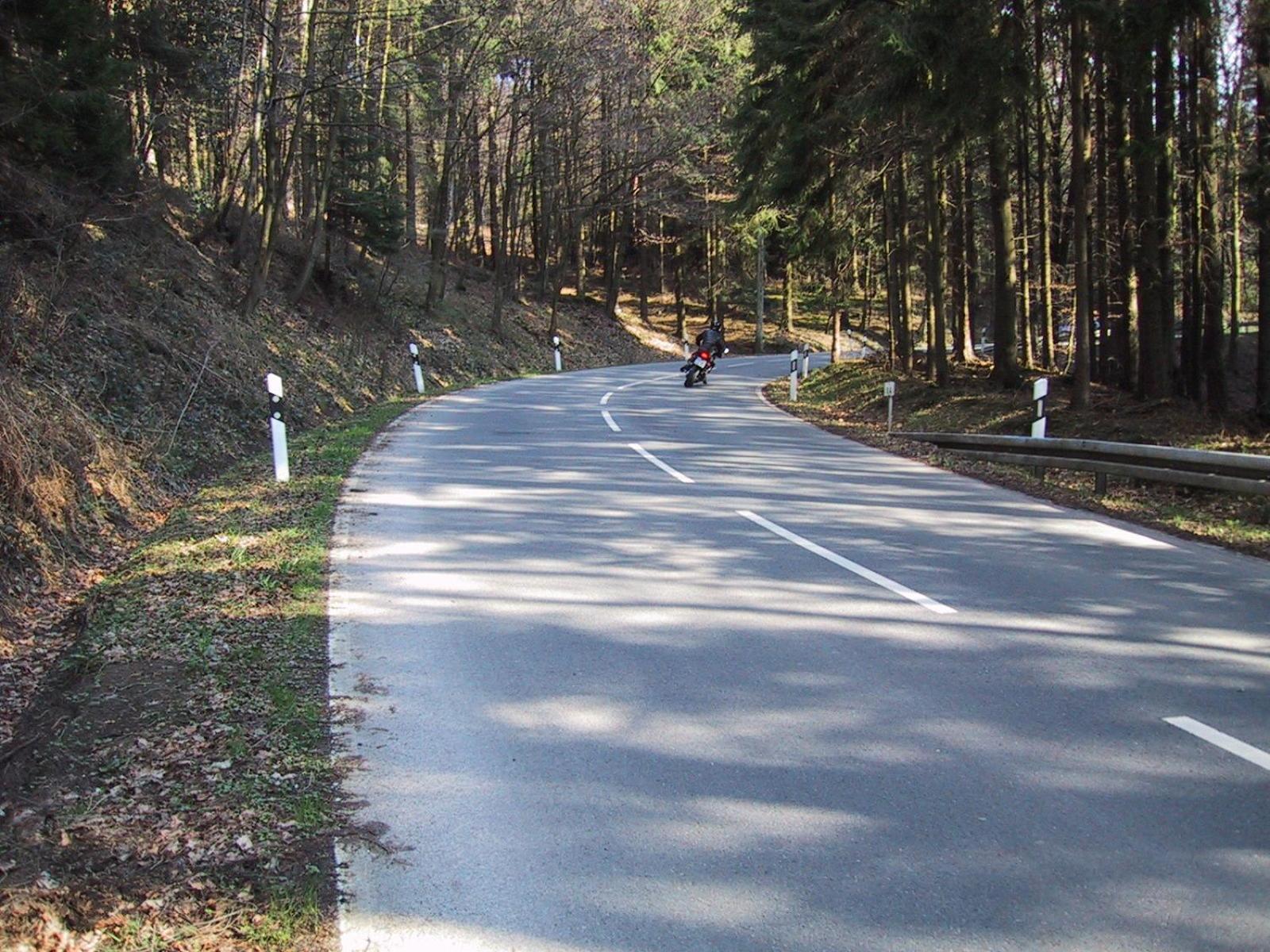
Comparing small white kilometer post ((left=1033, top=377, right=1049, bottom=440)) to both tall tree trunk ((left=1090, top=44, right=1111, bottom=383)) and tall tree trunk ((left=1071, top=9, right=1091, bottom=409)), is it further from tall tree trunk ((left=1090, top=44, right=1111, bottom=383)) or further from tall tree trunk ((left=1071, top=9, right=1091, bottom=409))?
tall tree trunk ((left=1090, top=44, right=1111, bottom=383))

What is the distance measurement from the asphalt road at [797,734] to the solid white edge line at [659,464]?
243 cm

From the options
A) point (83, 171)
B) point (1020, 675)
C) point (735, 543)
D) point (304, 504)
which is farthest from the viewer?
point (83, 171)

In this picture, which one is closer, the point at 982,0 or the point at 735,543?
the point at 735,543

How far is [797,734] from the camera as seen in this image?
4980 mm

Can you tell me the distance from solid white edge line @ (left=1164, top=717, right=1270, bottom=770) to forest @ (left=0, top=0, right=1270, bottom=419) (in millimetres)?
11926

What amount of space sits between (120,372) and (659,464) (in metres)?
7.30

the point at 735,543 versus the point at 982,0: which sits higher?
the point at 982,0

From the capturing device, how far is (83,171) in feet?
50.6

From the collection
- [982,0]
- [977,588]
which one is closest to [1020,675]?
[977,588]

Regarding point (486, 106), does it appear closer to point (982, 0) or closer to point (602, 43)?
point (602, 43)

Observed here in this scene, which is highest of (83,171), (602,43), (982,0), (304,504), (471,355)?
(602,43)

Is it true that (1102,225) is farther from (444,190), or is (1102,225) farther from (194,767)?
(194,767)

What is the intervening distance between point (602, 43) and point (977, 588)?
32413 mm

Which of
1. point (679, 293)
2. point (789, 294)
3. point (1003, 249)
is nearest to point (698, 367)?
point (1003, 249)
